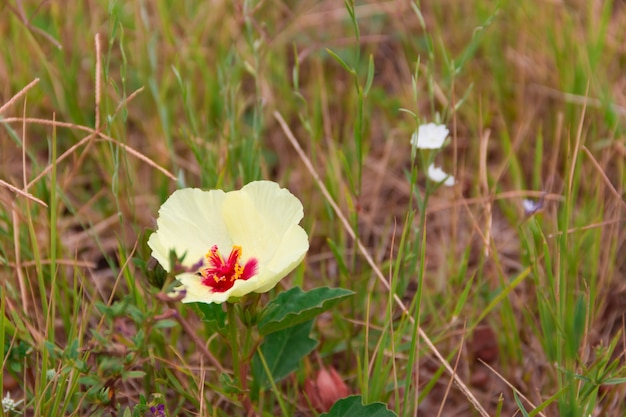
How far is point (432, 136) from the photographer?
1.68 metres

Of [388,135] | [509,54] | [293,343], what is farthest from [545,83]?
[293,343]

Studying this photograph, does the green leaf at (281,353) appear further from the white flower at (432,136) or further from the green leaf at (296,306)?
the white flower at (432,136)

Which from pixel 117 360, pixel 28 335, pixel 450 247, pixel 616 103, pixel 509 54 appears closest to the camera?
pixel 117 360

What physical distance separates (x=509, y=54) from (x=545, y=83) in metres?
0.16

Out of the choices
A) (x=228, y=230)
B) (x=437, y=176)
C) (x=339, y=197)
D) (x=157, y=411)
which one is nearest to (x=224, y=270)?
(x=228, y=230)

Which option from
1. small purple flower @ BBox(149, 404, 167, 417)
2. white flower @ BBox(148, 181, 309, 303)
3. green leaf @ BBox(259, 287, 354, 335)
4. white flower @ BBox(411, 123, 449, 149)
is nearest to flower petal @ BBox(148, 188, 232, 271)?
white flower @ BBox(148, 181, 309, 303)

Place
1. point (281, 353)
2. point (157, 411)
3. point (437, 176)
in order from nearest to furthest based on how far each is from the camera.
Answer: point (157, 411) → point (281, 353) → point (437, 176)

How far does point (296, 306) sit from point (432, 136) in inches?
20.1

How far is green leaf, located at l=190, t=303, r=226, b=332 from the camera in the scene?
Result: 53.2 inches

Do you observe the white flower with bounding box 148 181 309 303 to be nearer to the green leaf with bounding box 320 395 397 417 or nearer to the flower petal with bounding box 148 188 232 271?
the flower petal with bounding box 148 188 232 271

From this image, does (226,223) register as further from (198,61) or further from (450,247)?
(198,61)

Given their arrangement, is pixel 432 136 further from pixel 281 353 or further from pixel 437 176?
pixel 281 353

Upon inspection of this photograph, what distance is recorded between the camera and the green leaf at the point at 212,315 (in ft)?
4.43

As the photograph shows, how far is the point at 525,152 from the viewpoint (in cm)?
225
